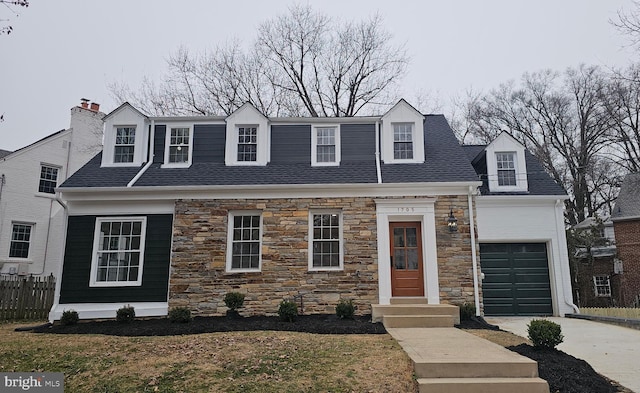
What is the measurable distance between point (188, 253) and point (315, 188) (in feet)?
12.0

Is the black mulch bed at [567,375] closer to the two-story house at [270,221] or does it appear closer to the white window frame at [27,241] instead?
the two-story house at [270,221]

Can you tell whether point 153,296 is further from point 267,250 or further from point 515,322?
point 515,322

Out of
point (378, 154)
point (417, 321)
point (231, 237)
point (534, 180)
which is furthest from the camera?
point (534, 180)

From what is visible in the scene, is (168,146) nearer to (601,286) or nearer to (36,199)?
(36,199)

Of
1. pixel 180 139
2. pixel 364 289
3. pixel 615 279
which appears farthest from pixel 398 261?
pixel 615 279

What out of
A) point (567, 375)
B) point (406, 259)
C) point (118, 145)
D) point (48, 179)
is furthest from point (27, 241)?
point (567, 375)

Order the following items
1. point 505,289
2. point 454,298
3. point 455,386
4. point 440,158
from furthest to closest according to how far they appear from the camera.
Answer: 1. point 505,289
2. point 440,158
3. point 454,298
4. point 455,386

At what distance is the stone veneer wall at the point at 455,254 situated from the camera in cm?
983

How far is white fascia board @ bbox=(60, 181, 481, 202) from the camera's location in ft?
34.0

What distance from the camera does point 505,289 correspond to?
12.3 m

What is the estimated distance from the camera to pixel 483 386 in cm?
476

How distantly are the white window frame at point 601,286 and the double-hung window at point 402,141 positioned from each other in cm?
1532

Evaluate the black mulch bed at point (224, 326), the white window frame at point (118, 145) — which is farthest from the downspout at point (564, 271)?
the white window frame at point (118, 145)

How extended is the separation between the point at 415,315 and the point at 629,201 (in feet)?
59.9
